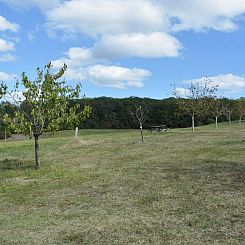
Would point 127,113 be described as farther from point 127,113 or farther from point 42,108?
point 42,108

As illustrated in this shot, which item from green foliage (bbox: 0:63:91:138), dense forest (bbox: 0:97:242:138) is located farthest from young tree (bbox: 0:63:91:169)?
dense forest (bbox: 0:97:242:138)

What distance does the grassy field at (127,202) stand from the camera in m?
7.75

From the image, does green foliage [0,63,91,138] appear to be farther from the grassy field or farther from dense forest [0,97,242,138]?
dense forest [0,97,242,138]

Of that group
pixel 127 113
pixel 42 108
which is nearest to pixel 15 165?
pixel 42 108

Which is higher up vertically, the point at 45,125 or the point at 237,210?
the point at 45,125

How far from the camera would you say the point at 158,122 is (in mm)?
76500

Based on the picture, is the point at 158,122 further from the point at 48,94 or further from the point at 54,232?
the point at 54,232

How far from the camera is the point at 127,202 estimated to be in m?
10.5

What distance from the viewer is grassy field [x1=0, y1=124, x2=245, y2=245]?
7754 mm

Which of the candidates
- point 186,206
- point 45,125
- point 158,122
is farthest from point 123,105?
point 186,206

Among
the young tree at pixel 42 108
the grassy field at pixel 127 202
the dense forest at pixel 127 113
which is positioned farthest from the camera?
the dense forest at pixel 127 113

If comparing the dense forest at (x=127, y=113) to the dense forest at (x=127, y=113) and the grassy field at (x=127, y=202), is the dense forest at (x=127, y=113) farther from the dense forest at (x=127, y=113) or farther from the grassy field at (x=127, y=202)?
the grassy field at (x=127, y=202)

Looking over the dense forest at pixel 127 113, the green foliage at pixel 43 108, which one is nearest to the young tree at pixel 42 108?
the green foliage at pixel 43 108

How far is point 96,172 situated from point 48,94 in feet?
12.9
